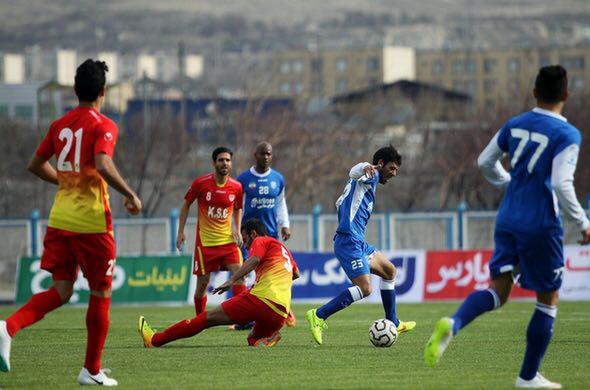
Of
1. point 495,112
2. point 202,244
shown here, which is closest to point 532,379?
point 202,244

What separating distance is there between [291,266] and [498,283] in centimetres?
346

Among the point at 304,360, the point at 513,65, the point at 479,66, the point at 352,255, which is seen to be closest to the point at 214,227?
the point at 352,255

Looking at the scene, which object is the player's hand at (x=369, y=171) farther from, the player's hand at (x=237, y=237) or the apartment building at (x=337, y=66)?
the apartment building at (x=337, y=66)

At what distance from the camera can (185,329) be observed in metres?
11.9

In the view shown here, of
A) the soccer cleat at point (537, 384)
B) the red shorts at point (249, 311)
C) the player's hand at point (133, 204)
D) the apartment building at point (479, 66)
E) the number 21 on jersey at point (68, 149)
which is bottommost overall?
the soccer cleat at point (537, 384)

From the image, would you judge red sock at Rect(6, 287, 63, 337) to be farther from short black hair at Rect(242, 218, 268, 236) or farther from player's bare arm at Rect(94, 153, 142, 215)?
short black hair at Rect(242, 218, 268, 236)

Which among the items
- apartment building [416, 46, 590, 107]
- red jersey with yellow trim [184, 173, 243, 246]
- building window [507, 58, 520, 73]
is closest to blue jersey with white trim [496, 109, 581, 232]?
red jersey with yellow trim [184, 173, 243, 246]

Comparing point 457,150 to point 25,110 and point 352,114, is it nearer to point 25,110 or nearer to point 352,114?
point 352,114

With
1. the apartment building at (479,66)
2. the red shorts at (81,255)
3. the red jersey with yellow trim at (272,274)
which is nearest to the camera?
the red shorts at (81,255)

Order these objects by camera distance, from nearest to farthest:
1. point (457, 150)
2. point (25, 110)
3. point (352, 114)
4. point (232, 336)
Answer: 1. point (232, 336)
2. point (457, 150)
3. point (352, 114)
4. point (25, 110)

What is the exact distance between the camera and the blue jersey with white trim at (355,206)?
13.8 metres

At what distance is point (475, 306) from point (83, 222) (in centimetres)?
299

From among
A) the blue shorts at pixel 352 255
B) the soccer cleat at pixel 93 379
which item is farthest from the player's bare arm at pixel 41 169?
the blue shorts at pixel 352 255

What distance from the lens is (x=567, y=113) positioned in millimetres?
60750
